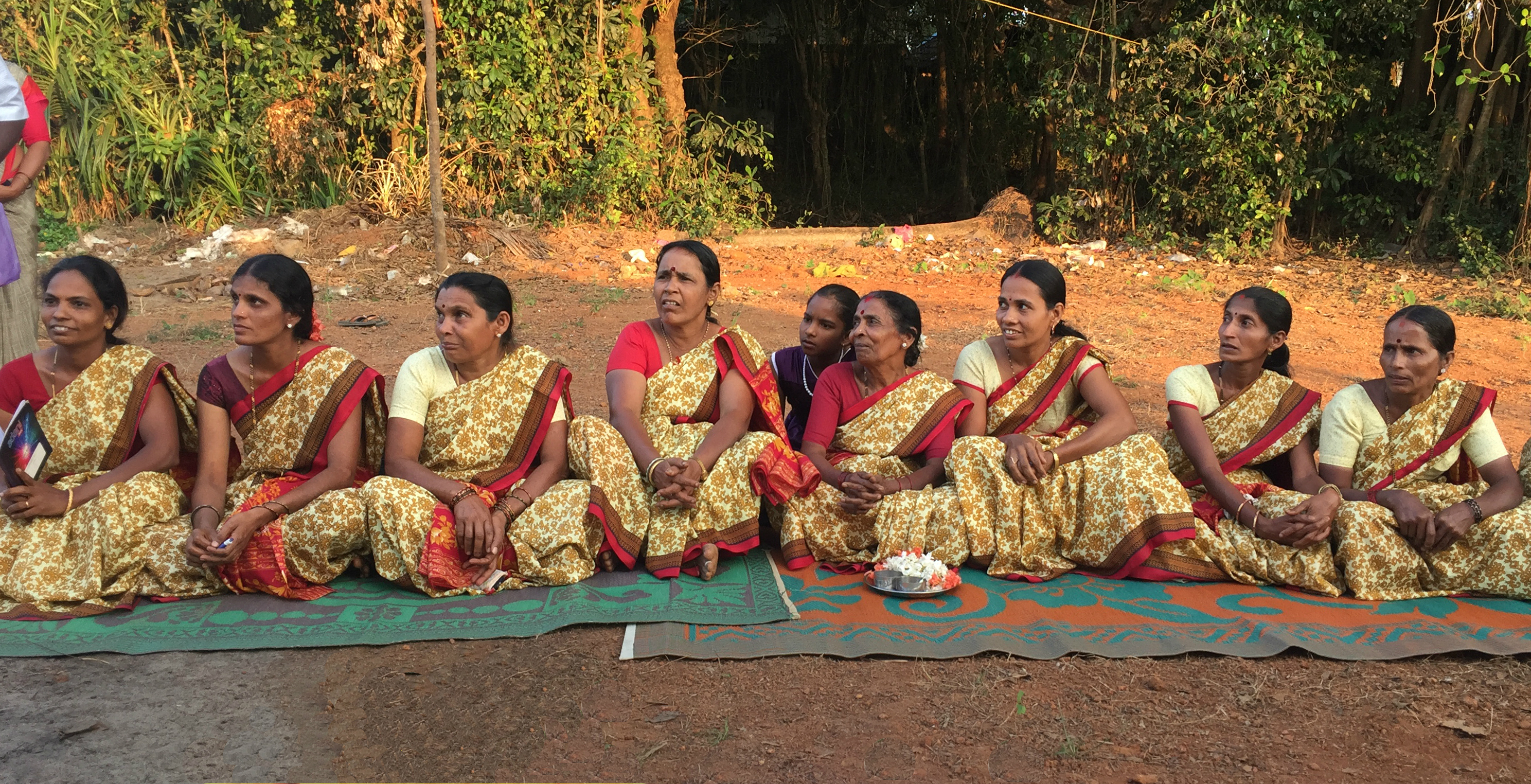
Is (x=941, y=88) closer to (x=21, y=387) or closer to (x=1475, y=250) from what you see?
(x=1475, y=250)

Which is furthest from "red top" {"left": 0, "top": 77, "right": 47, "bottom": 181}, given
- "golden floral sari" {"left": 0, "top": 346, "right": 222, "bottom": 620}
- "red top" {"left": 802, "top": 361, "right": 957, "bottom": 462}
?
"red top" {"left": 802, "top": 361, "right": 957, "bottom": 462}

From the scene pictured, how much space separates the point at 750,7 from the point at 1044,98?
5.41 meters

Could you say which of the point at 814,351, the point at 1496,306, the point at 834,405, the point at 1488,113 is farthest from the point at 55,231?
the point at 1488,113

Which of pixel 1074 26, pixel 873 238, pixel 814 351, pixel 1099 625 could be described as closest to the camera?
pixel 1099 625

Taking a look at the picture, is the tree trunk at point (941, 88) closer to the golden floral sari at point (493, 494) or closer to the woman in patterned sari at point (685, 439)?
the woman in patterned sari at point (685, 439)

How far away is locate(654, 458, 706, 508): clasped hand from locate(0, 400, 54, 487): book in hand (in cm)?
196

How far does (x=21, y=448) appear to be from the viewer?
3.49 metres

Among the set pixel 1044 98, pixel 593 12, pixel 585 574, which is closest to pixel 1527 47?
pixel 1044 98

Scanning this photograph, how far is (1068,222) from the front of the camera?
11547mm

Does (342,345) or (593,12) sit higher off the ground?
(593,12)

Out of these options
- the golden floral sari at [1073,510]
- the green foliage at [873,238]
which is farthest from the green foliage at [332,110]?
the golden floral sari at [1073,510]

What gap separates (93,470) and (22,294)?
1397 mm

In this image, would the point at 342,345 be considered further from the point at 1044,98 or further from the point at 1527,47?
the point at 1527,47

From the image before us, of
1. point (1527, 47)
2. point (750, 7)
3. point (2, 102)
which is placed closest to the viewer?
point (2, 102)
